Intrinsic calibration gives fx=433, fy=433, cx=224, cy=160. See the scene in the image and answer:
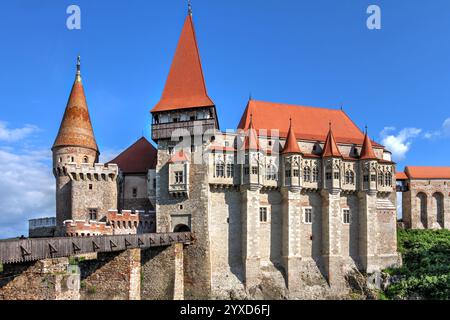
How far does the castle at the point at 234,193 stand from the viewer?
33.9 meters

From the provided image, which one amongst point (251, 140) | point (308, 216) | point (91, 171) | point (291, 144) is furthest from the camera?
point (308, 216)

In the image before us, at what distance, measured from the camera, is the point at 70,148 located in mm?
35438

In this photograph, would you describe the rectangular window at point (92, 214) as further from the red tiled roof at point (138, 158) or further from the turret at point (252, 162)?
the turret at point (252, 162)

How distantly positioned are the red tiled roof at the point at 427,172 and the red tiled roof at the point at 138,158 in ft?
94.9

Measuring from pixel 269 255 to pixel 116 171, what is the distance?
14.4 m

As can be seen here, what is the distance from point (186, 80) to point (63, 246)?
2177cm

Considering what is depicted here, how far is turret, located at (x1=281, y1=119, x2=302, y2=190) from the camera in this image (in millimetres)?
35812

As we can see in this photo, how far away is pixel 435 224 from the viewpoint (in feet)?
156

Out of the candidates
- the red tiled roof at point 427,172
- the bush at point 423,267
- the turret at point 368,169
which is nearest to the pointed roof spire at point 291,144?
the turret at point 368,169

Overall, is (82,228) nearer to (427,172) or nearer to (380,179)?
(380,179)

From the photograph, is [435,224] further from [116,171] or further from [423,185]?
[116,171]

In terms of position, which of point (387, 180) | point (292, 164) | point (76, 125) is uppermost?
point (76, 125)

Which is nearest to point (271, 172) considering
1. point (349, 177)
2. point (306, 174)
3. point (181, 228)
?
point (306, 174)
